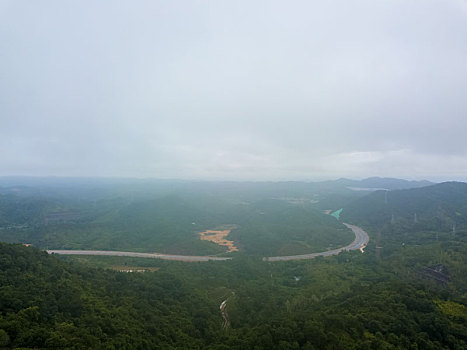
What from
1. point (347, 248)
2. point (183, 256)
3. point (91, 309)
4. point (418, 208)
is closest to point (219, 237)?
point (183, 256)

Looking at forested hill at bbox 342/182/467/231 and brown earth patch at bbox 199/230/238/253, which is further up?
forested hill at bbox 342/182/467/231

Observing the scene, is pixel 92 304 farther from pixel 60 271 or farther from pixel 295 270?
pixel 295 270

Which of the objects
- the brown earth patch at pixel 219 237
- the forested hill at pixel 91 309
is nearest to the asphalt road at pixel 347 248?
the brown earth patch at pixel 219 237

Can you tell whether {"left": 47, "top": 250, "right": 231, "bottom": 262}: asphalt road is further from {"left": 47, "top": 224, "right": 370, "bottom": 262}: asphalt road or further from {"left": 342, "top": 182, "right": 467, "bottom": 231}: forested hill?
{"left": 342, "top": 182, "right": 467, "bottom": 231}: forested hill

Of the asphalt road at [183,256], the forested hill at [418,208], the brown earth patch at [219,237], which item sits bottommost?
the brown earth patch at [219,237]

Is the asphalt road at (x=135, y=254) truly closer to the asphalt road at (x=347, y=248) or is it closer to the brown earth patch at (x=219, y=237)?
the brown earth patch at (x=219, y=237)

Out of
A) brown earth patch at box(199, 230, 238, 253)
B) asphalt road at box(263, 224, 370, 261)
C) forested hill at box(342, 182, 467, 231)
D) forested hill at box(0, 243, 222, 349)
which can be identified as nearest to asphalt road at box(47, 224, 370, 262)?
asphalt road at box(263, 224, 370, 261)

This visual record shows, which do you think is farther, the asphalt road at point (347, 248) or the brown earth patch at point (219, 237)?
the brown earth patch at point (219, 237)

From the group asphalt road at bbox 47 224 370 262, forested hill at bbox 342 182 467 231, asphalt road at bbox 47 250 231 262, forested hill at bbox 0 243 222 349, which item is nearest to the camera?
forested hill at bbox 0 243 222 349

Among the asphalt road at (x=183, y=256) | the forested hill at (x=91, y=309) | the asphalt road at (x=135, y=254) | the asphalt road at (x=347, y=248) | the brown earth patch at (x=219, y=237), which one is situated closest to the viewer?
the forested hill at (x=91, y=309)
